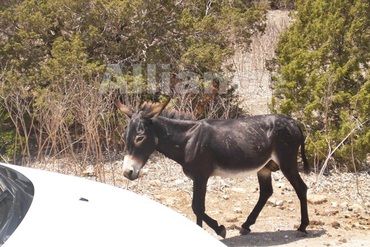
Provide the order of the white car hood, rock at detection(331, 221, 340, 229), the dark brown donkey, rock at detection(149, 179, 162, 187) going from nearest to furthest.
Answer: the white car hood, the dark brown donkey, rock at detection(331, 221, 340, 229), rock at detection(149, 179, 162, 187)

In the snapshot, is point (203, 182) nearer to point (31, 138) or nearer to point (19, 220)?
point (19, 220)

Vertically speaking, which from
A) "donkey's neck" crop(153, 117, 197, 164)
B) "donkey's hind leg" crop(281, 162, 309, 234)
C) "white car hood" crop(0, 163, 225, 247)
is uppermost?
"white car hood" crop(0, 163, 225, 247)

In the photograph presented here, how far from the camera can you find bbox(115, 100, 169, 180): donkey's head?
19.5ft

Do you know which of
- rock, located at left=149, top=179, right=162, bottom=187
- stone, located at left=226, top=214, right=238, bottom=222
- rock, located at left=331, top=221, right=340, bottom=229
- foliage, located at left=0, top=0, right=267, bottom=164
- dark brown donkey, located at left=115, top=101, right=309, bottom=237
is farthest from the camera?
foliage, located at left=0, top=0, right=267, bottom=164

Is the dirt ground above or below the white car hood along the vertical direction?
below

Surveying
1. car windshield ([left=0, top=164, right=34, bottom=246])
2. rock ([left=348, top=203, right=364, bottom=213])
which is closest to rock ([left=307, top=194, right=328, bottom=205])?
rock ([left=348, top=203, right=364, bottom=213])

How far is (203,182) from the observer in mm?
6051

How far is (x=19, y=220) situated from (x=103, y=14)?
733cm

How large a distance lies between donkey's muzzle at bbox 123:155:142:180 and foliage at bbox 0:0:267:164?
3345 mm

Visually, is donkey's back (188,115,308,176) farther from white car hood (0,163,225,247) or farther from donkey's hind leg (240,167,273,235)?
white car hood (0,163,225,247)

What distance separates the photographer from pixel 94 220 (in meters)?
3.06

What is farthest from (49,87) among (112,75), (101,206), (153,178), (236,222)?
(101,206)

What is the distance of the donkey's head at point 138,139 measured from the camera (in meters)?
5.94

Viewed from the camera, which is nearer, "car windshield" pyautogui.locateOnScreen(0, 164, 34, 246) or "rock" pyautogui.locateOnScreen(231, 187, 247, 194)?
"car windshield" pyautogui.locateOnScreen(0, 164, 34, 246)
